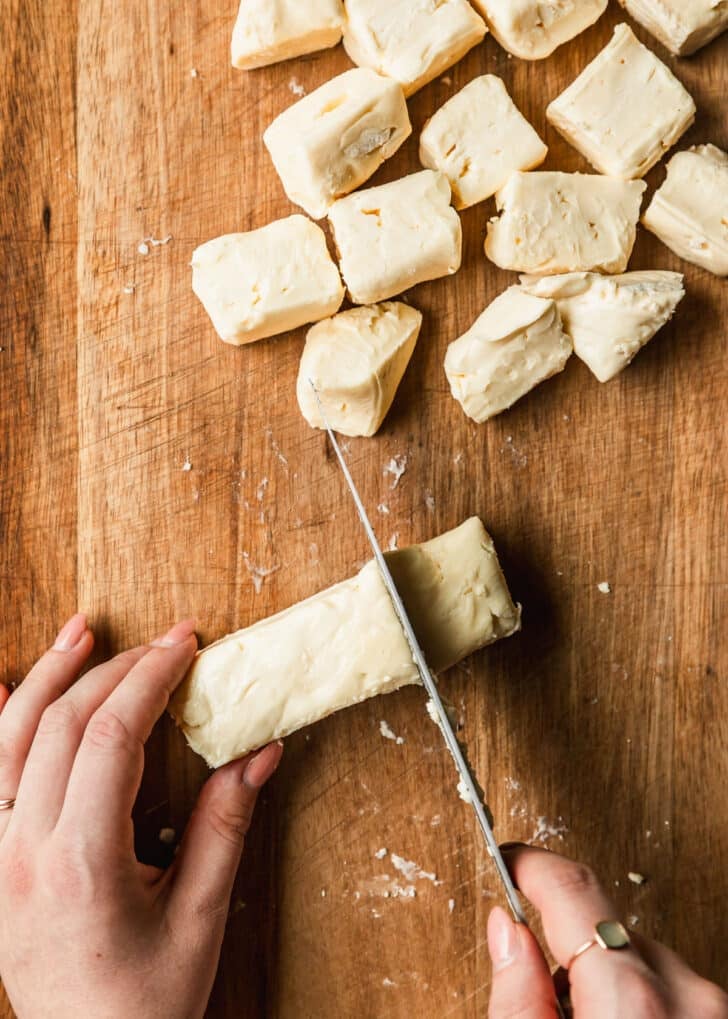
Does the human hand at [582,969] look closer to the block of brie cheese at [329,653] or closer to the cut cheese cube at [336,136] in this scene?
the block of brie cheese at [329,653]

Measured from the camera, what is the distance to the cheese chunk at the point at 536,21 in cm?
174

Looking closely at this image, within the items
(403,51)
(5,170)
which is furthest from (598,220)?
(5,170)

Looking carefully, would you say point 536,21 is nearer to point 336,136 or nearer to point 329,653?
point 336,136

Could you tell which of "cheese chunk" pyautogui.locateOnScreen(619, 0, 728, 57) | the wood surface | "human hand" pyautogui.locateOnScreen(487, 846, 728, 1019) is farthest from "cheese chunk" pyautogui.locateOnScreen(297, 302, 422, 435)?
"human hand" pyautogui.locateOnScreen(487, 846, 728, 1019)

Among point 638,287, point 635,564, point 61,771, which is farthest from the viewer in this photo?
point 635,564

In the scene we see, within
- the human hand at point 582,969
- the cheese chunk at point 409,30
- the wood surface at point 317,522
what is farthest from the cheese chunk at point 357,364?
the human hand at point 582,969

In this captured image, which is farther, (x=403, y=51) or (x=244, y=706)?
(x=403, y=51)

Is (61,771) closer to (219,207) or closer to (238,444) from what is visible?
(238,444)

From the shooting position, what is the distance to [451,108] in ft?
5.80

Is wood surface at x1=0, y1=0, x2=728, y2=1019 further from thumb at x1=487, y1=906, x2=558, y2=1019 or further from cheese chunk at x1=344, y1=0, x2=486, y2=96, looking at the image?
thumb at x1=487, y1=906, x2=558, y2=1019

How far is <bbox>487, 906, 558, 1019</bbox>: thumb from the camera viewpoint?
125 cm

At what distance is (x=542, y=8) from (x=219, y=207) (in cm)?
69

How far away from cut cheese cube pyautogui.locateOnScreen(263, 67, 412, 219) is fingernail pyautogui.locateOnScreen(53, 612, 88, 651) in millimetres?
875

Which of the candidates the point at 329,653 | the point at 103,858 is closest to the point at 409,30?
the point at 329,653
